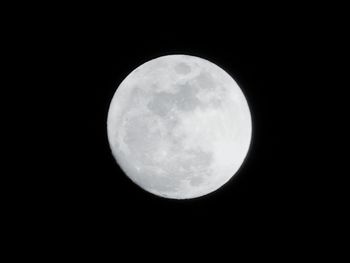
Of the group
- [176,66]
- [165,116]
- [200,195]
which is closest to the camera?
[165,116]

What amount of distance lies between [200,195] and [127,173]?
1.03 metres

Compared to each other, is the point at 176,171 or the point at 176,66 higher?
the point at 176,66

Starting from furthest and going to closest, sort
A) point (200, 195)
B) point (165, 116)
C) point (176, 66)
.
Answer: point (200, 195)
point (176, 66)
point (165, 116)

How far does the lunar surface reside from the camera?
5.75m

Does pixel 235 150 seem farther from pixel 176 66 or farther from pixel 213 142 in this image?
pixel 176 66

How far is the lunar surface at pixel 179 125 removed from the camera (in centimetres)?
575

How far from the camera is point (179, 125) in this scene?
571 centimetres

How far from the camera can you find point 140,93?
596cm

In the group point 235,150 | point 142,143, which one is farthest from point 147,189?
point 235,150

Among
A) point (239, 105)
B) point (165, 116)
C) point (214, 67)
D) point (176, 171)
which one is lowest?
point (176, 171)

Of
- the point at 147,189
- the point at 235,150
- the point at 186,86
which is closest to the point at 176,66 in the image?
the point at 186,86

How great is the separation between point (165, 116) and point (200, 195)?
4.58ft

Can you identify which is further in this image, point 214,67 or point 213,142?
point 214,67

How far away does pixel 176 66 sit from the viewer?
20.0 ft
